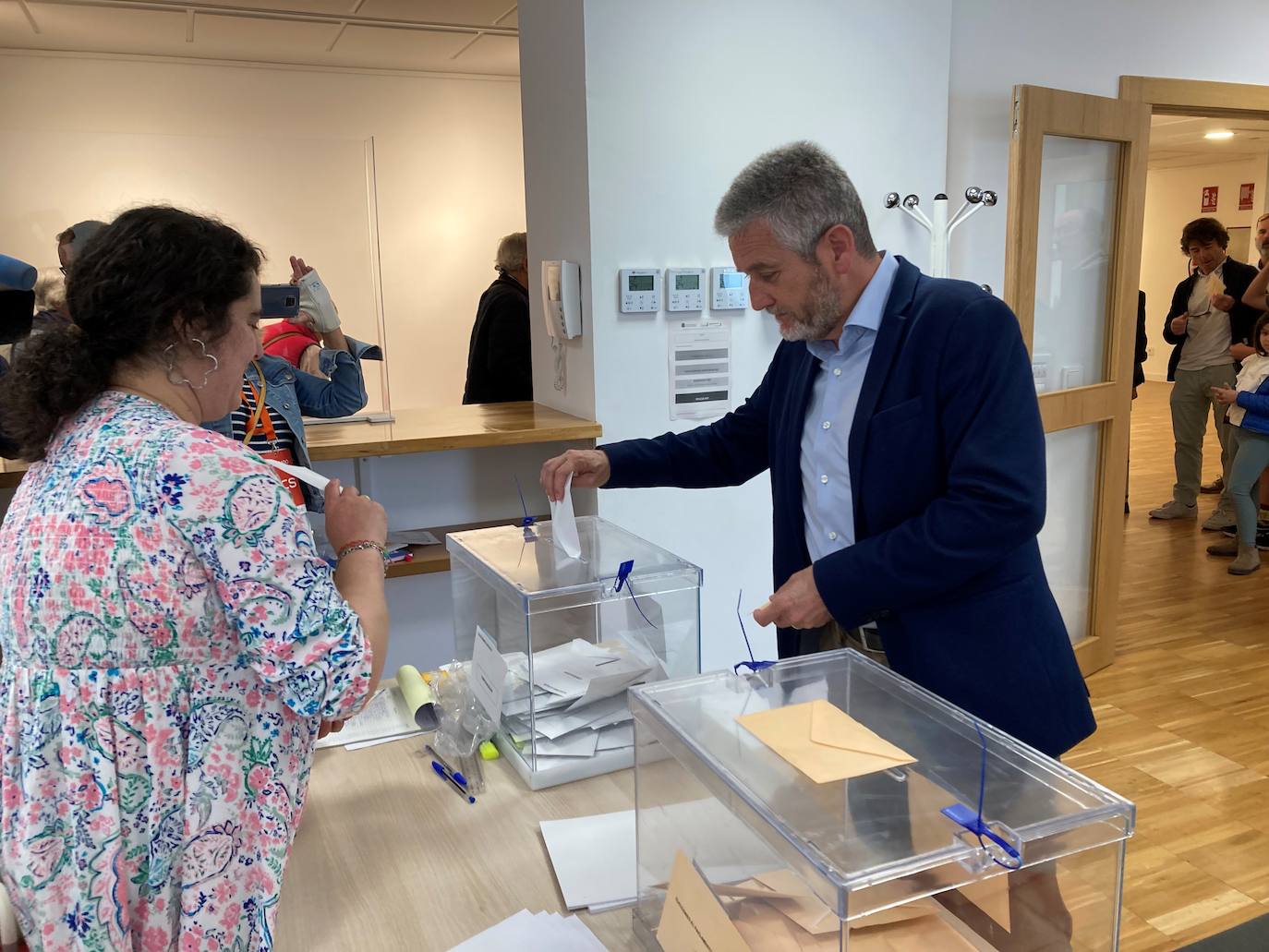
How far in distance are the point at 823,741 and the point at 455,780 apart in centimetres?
67

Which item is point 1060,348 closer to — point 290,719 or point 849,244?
point 849,244

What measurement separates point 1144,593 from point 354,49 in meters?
4.93

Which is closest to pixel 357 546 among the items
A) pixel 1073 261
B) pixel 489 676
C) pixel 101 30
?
pixel 489 676

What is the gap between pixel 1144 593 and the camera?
4.70 m

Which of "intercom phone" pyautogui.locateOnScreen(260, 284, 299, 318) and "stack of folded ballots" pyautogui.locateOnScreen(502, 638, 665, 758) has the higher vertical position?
"intercom phone" pyautogui.locateOnScreen(260, 284, 299, 318)

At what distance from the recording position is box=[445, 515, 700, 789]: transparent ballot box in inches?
55.3

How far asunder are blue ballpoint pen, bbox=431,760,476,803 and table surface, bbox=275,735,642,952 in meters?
0.01

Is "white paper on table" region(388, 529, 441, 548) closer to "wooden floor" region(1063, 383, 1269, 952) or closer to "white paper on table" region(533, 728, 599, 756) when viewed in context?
"white paper on table" region(533, 728, 599, 756)

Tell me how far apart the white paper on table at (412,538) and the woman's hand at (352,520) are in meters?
1.91

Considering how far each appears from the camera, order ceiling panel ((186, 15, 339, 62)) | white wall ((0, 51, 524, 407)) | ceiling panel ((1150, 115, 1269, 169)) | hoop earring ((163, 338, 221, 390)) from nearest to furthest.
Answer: hoop earring ((163, 338, 221, 390))
ceiling panel ((186, 15, 339, 62))
white wall ((0, 51, 524, 407))
ceiling panel ((1150, 115, 1269, 169))

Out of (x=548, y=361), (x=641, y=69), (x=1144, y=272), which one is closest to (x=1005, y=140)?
(x=641, y=69)

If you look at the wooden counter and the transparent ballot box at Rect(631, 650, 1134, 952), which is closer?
the transparent ballot box at Rect(631, 650, 1134, 952)

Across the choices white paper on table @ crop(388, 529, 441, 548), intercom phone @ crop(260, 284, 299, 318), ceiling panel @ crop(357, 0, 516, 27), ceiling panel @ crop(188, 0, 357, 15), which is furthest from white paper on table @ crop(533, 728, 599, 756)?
ceiling panel @ crop(188, 0, 357, 15)

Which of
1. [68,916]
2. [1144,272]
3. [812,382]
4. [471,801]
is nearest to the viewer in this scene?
[68,916]
